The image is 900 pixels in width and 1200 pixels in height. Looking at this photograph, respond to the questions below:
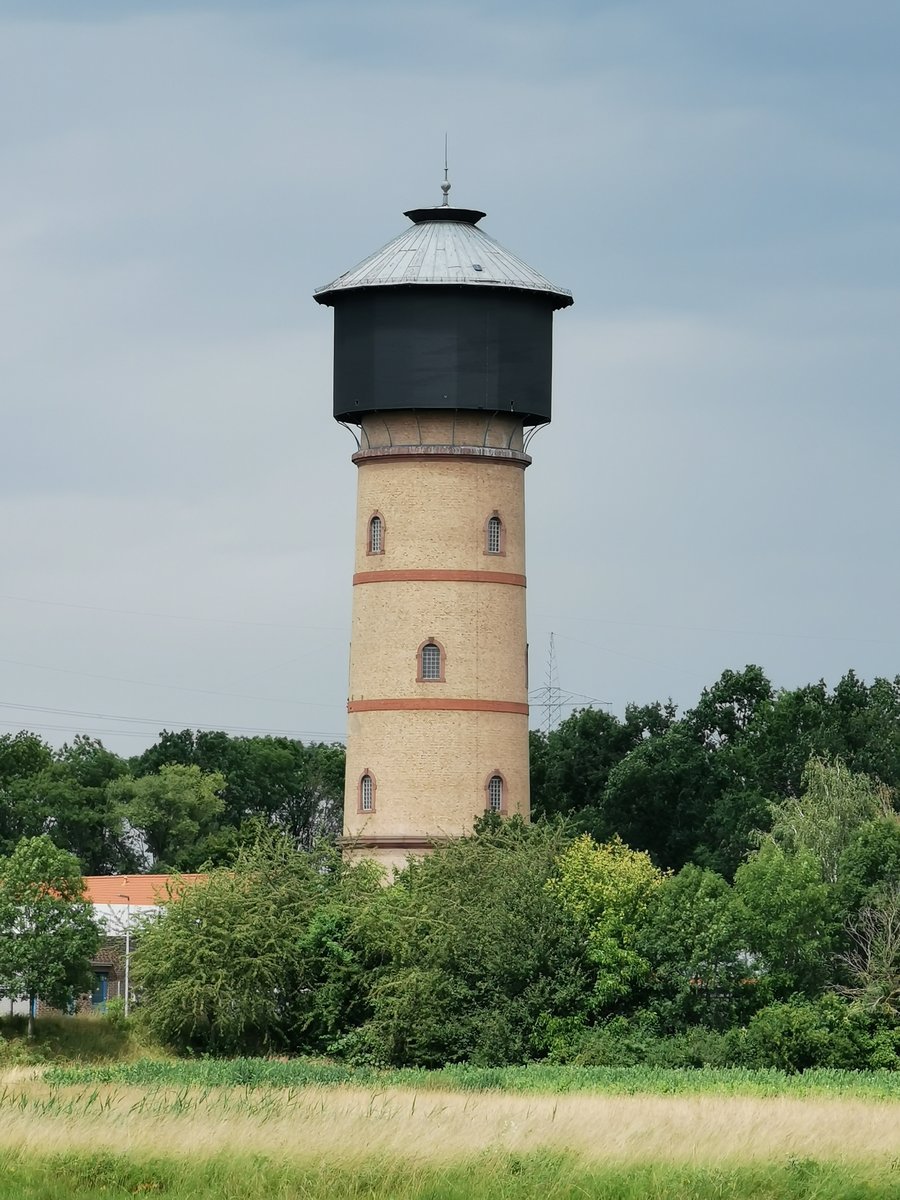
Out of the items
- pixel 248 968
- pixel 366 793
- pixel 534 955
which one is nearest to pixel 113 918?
pixel 366 793

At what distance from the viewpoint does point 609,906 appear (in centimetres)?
4962

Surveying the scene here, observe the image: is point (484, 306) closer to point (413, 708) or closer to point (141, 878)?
point (413, 708)

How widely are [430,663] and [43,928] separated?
1105cm

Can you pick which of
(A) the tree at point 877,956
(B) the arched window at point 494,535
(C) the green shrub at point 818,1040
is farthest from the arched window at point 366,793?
(C) the green shrub at point 818,1040

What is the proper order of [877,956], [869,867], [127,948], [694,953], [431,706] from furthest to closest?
[127,948] < [431,706] < [869,867] < [877,956] < [694,953]

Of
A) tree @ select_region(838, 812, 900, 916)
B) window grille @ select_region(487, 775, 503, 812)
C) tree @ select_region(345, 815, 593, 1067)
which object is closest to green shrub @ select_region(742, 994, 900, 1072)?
tree @ select_region(838, 812, 900, 916)

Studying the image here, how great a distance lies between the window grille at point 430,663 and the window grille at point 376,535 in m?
2.73

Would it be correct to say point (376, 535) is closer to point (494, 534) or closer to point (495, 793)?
point (494, 534)

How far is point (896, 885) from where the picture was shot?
5072 cm

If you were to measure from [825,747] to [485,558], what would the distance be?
55.0ft

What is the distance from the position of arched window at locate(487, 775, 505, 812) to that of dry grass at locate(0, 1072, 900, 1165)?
73.1ft

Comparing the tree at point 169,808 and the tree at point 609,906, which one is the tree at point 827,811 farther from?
the tree at point 169,808

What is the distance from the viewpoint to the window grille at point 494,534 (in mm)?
60469

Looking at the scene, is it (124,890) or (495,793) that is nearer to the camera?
(495,793)
